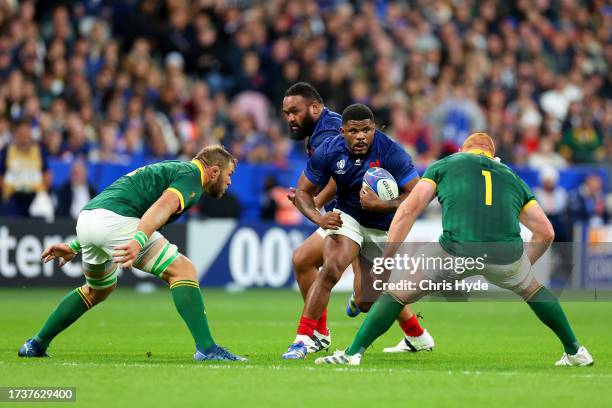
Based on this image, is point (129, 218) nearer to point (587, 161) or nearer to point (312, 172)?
point (312, 172)

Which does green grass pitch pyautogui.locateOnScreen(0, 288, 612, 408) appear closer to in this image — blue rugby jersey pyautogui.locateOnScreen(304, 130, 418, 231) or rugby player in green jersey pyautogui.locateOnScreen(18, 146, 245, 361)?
rugby player in green jersey pyautogui.locateOnScreen(18, 146, 245, 361)

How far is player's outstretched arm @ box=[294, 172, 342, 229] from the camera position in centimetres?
1105

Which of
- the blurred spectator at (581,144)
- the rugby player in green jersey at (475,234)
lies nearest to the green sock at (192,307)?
the rugby player in green jersey at (475,234)

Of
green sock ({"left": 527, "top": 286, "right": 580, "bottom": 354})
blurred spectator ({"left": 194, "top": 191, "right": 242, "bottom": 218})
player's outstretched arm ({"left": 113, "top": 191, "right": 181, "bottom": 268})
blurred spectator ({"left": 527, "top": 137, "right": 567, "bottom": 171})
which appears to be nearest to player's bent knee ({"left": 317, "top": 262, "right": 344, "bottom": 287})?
player's outstretched arm ({"left": 113, "top": 191, "right": 181, "bottom": 268})

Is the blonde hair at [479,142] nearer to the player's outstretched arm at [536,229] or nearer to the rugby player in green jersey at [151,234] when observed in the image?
the player's outstretched arm at [536,229]

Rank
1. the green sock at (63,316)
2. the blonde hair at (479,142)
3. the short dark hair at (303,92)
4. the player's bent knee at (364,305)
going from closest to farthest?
the blonde hair at (479,142) → the green sock at (63,316) → the player's bent knee at (364,305) → the short dark hair at (303,92)

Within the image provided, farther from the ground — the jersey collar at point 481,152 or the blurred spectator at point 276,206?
the jersey collar at point 481,152

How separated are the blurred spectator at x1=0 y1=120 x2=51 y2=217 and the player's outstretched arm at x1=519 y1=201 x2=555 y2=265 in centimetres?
1158

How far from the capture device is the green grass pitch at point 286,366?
802 cm

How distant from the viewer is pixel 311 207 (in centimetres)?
1131

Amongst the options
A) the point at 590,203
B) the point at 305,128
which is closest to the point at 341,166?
the point at 305,128

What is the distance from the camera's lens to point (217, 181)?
413 inches

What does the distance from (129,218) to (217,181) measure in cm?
82

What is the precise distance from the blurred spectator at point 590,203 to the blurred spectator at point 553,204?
300 millimetres
